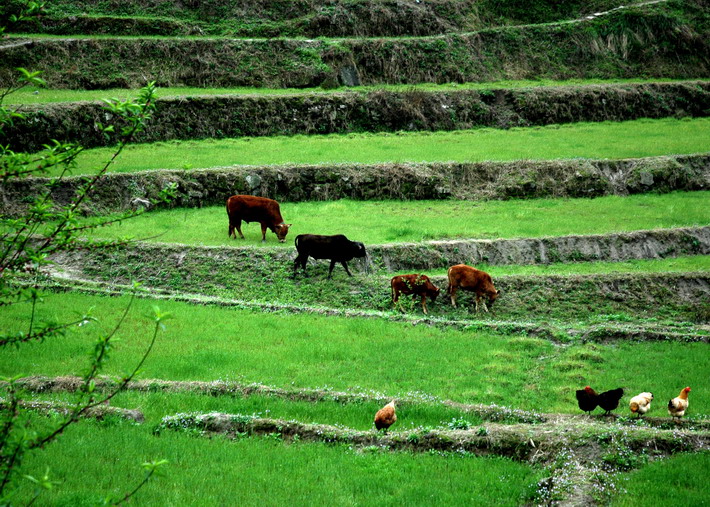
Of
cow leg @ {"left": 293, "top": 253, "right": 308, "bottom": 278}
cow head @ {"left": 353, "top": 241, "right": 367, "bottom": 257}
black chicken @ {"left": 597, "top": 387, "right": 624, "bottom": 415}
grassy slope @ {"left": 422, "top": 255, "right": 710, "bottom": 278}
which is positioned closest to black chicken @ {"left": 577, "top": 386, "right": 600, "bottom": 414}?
black chicken @ {"left": 597, "top": 387, "right": 624, "bottom": 415}

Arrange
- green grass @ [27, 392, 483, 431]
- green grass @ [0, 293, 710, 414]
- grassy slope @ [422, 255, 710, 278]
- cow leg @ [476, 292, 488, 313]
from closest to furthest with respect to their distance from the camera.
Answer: green grass @ [27, 392, 483, 431] → green grass @ [0, 293, 710, 414] → cow leg @ [476, 292, 488, 313] → grassy slope @ [422, 255, 710, 278]

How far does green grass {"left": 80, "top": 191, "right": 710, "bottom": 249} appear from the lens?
23.3m

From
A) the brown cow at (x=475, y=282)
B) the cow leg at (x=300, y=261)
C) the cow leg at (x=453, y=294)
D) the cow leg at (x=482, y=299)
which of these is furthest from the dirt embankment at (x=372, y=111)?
the cow leg at (x=482, y=299)

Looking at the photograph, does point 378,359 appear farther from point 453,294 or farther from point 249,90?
point 249,90

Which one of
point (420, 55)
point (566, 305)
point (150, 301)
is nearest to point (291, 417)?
point (150, 301)

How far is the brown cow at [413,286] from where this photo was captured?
60.8 ft

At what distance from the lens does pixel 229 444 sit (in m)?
10.2

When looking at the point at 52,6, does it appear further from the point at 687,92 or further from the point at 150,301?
the point at 687,92

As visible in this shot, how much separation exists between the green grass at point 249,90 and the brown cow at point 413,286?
17718 mm

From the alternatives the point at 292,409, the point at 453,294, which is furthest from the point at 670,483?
the point at 453,294

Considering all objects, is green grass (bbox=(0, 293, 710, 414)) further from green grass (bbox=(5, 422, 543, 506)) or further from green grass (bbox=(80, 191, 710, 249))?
green grass (bbox=(80, 191, 710, 249))

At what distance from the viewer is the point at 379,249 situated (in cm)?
2156

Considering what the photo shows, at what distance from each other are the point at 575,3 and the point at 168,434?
5114cm

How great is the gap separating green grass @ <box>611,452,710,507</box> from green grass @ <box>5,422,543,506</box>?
1.17 m
